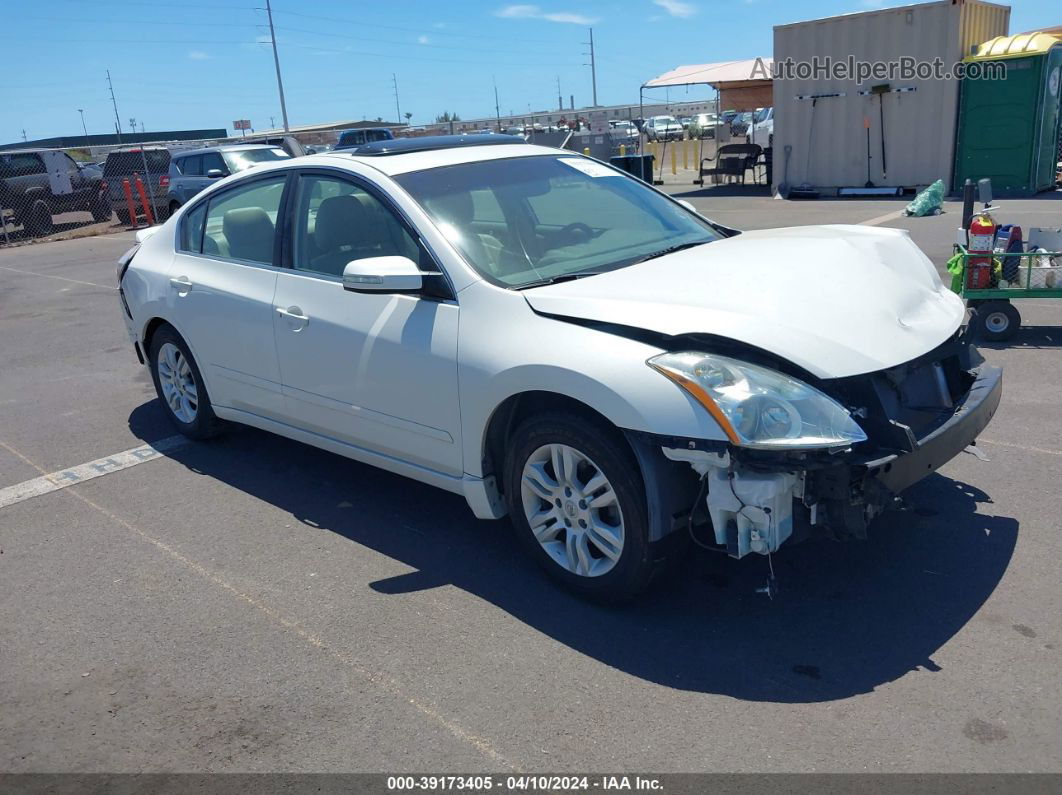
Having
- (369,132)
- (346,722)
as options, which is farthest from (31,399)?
(369,132)

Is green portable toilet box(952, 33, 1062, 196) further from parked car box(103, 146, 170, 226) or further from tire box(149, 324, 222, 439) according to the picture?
parked car box(103, 146, 170, 226)

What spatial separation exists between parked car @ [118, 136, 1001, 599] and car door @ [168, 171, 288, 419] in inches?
0.7

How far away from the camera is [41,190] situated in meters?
21.8

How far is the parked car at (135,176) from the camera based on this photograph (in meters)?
22.0

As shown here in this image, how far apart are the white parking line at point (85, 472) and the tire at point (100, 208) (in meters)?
19.4

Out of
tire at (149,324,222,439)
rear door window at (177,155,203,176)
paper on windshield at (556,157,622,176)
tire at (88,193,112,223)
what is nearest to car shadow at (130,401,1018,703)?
tire at (149,324,222,439)

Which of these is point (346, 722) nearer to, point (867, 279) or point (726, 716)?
point (726, 716)

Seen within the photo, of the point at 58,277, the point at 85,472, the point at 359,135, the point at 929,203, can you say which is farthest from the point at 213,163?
the point at 85,472

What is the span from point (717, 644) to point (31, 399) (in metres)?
6.03

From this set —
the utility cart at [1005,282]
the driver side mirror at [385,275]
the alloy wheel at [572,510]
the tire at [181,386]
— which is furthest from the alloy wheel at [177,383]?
the utility cart at [1005,282]

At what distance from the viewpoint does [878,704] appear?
2945 mm

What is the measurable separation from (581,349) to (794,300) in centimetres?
82

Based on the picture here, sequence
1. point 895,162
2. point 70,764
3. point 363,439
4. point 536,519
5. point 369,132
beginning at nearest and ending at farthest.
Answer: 1. point 70,764
2. point 536,519
3. point 363,439
4. point 895,162
5. point 369,132

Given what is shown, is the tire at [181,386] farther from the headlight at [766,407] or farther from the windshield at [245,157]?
the windshield at [245,157]
